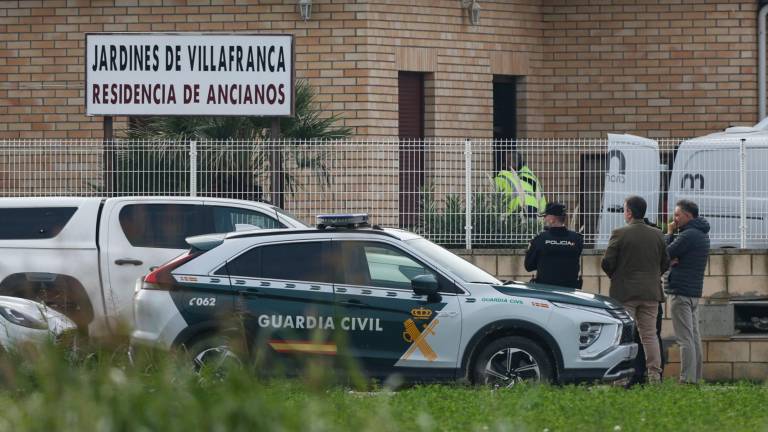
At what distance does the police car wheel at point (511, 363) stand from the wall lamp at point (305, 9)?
35.8 feet

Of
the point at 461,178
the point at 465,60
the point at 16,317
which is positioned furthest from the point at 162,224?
the point at 465,60

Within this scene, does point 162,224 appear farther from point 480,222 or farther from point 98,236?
point 480,222

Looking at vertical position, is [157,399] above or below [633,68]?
below

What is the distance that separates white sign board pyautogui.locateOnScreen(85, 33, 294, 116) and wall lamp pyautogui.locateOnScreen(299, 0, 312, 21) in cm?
388

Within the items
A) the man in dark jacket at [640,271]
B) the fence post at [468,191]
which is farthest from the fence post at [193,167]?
the man in dark jacket at [640,271]

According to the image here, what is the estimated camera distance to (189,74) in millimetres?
18016

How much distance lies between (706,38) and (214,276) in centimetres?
1399

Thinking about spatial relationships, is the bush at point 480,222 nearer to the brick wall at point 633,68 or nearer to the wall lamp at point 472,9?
the wall lamp at point 472,9

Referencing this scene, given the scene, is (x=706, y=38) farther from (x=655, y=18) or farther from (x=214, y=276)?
(x=214, y=276)

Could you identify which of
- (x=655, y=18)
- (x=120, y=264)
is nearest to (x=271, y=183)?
(x=120, y=264)

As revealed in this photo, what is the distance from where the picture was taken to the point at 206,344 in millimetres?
11477

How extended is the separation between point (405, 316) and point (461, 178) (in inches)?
193

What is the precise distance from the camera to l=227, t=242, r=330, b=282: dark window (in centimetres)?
1193

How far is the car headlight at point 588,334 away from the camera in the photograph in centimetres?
1176
